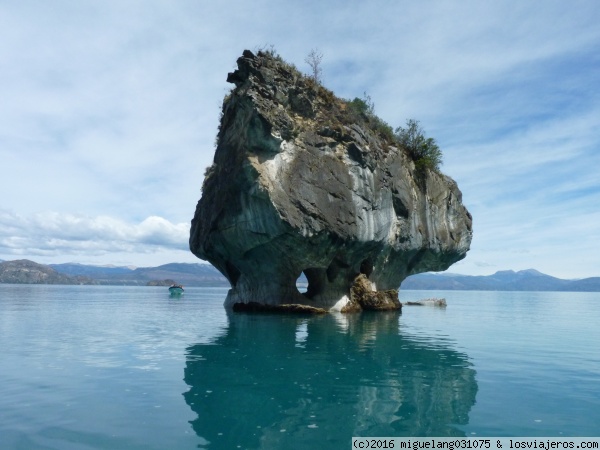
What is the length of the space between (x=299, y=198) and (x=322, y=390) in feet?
76.1

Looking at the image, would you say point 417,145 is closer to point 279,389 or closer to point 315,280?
point 315,280

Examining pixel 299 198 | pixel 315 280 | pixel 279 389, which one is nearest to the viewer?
pixel 279 389

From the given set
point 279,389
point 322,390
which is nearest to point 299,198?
point 279,389

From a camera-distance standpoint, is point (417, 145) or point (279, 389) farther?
point (417, 145)

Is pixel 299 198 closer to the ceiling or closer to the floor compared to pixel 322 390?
closer to the ceiling

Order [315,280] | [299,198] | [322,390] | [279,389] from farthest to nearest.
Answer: [315,280]
[299,198]
[279,389]
[322,390]

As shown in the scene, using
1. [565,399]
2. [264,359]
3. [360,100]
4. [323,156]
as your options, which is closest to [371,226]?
[323,156]

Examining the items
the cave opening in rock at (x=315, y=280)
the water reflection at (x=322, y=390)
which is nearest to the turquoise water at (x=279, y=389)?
the water reflection at (x=322, y=390)

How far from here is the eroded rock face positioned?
116ft

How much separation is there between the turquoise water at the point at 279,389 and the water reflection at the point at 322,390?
47 millimetres

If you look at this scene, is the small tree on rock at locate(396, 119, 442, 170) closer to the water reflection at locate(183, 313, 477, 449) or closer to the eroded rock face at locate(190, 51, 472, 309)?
the eroded rock face at locate(190, 51, 472, 309)

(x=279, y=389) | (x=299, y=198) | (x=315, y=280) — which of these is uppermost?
(x=299, y=198)

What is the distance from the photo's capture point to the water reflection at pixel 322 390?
997cm

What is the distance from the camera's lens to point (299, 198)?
35.5 meters
